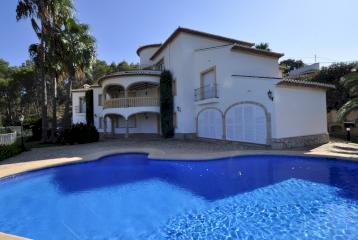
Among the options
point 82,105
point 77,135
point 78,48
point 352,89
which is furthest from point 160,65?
point 352,89

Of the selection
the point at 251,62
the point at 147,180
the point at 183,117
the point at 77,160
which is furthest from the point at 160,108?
the point at 147,180

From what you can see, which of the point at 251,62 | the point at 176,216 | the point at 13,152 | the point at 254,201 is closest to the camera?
the point at 176,216

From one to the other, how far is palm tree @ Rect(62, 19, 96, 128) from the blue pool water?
1351 cm

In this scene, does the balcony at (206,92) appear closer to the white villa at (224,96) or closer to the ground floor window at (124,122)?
the white villa at (224,96)

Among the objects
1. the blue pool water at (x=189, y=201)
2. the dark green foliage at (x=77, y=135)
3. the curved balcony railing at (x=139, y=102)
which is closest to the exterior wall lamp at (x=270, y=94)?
the blue pool water at (x=189, y=201)

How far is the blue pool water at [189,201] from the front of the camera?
540 cm

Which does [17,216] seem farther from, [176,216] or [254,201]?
[254,201]

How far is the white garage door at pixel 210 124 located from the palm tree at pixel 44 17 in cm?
1396

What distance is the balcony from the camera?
18484 millimetres

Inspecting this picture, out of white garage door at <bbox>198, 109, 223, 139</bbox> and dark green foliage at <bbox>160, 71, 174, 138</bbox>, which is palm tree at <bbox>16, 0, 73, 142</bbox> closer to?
dark green foliage at <bbox>160, 71, 174, 138</bbox>

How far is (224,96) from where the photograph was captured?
17.7m

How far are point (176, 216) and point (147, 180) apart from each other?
3564mm

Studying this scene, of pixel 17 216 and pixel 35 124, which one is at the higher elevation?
pixel 35 124

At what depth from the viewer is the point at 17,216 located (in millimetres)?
6555
